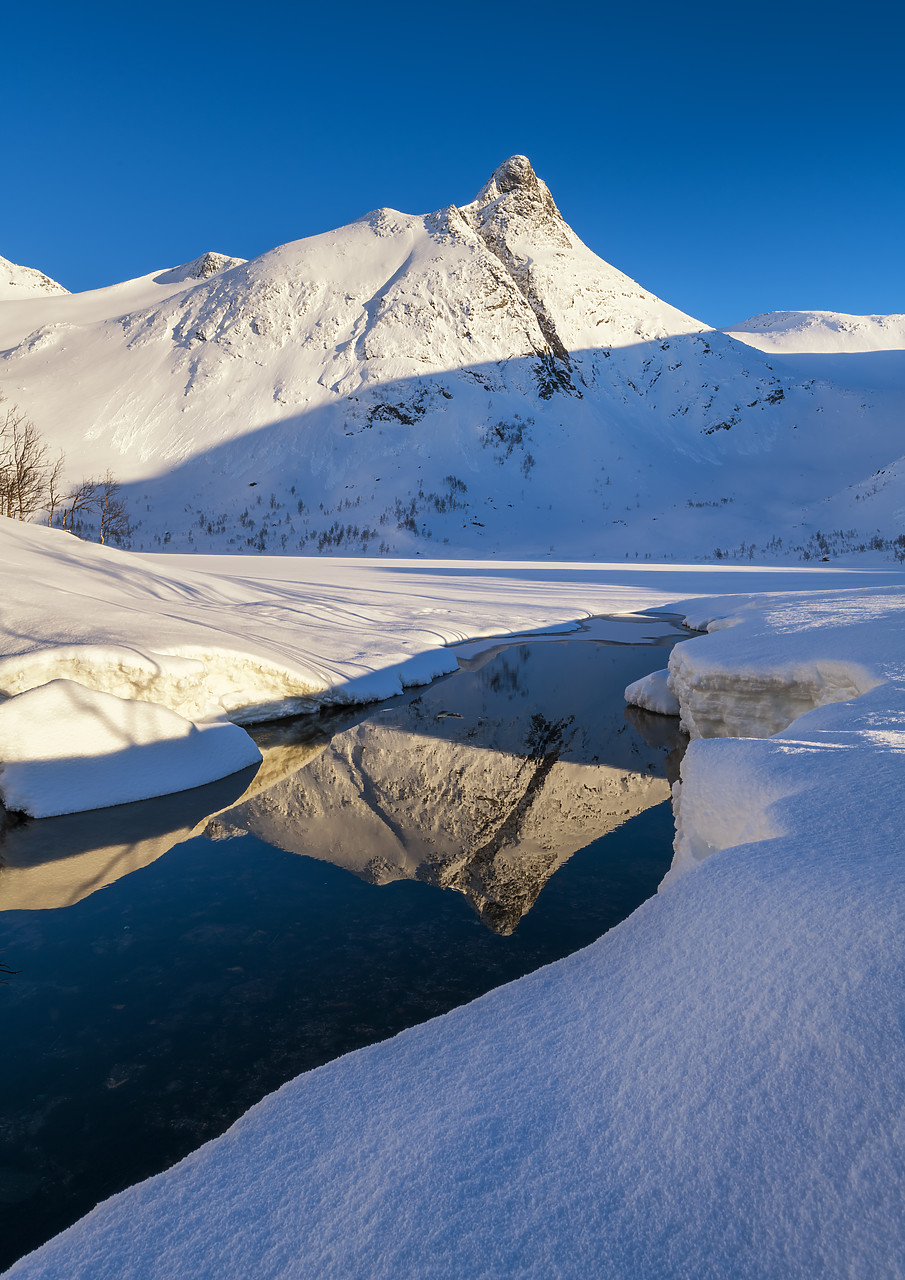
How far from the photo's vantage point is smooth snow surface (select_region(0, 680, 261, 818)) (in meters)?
4.83

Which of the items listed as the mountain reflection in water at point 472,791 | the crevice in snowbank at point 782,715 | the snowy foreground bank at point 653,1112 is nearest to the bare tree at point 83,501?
the mountain reflection in water at point 472,791

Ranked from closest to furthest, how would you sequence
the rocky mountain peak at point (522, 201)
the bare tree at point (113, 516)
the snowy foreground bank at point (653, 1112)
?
1. the snowy foreground bank at point (653, 1112)
2. the bare tree at point (113, 516)
3. the rocky mountain peak at point (522, 201)

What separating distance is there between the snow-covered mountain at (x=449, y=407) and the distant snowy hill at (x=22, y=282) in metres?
27.2

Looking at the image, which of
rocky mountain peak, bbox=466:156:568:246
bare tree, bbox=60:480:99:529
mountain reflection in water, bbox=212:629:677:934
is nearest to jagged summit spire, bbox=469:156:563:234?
rocky mountain peak, bbox=466:156:568:246

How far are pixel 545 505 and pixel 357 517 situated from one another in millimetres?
11027

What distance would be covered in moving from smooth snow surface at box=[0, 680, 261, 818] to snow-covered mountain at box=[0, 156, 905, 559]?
25495 mm

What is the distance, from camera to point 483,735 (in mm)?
6961

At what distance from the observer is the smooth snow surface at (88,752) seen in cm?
483

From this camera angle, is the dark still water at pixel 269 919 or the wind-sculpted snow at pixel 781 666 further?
the wind-sculpted snow at pixel 781 666

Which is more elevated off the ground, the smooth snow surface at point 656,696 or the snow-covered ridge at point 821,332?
the snow-covered ridge at point 821,332

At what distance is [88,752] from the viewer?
16.7ft

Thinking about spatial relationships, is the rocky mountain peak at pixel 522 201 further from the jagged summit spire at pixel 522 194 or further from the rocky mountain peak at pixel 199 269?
the rocky mountain peak at pixel 199 269

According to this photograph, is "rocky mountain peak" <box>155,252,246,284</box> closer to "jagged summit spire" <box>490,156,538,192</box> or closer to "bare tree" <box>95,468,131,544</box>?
"jagged summit spire" <box>490,156,538,192</box>

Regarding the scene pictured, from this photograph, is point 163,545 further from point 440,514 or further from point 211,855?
point 211,855
